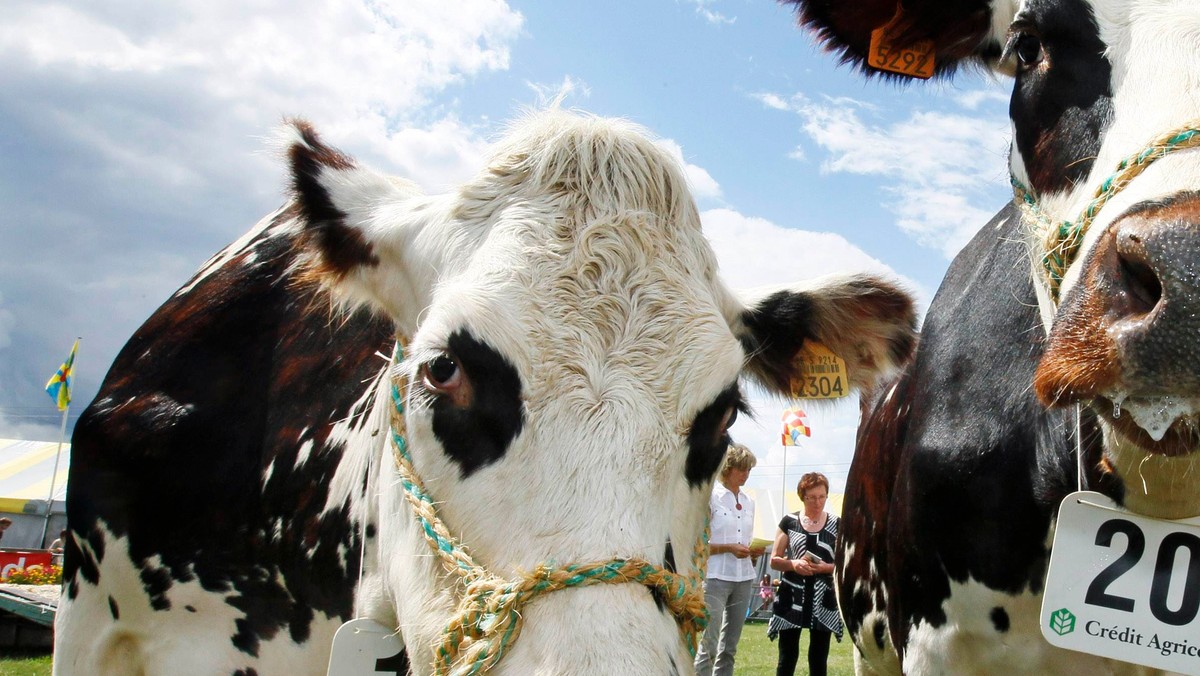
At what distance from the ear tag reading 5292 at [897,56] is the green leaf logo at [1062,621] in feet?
7.19

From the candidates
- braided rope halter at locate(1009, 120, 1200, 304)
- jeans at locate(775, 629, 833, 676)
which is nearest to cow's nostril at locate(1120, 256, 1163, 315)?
braided rope halter at locate(1009, 120, 1200, 304)

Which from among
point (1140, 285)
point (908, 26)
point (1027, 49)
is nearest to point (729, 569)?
point (908, 26)

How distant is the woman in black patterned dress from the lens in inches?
356

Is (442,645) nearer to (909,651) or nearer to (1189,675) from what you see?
(1189,675)

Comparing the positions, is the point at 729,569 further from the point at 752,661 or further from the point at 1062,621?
the point at 752,661

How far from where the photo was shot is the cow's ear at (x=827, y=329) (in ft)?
9.61

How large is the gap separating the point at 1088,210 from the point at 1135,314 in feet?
1.81

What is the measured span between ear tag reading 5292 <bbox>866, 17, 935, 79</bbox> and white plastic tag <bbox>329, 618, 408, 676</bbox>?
9.43 ft

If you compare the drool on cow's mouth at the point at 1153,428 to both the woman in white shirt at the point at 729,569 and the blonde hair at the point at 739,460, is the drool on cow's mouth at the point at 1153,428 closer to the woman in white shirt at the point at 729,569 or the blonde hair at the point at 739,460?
the woman in white shirt at the point at 729,569

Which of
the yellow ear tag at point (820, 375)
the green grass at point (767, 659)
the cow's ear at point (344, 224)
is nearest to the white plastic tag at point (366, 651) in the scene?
the cow's ear at point (344, 224)

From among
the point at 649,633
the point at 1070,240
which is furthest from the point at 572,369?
the point at 1070,240

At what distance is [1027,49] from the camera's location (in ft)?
10.3

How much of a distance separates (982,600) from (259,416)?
2.90 meters

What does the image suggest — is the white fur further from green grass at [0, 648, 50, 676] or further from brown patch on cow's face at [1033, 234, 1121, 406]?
green grass at [0, 648, 50, 676]
